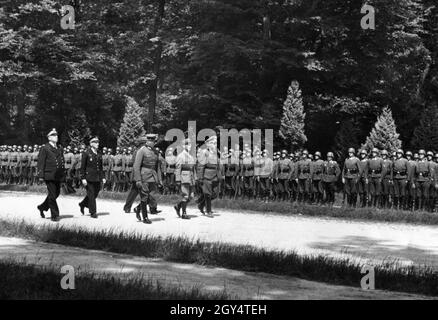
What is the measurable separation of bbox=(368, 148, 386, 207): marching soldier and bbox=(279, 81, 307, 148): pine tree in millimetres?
8125

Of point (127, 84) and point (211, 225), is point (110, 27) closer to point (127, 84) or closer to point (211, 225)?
point (127, 84)

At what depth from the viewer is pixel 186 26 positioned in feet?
117

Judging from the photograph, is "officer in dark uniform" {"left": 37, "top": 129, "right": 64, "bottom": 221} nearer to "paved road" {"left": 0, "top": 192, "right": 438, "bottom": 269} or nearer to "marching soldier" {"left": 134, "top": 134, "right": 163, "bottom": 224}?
"paved road" {"left": 0, "top": 192, "right": 438, "bottom": 269}

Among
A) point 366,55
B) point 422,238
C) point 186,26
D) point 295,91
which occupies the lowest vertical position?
point 422,238

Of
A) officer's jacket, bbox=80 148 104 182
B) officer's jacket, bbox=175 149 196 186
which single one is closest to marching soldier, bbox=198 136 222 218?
officer's jacket, bbox=175 149 196 186

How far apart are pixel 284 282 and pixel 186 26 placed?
29.6m

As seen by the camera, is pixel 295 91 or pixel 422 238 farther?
pixel 295 91

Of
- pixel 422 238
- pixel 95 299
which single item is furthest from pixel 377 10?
pixel 95 299

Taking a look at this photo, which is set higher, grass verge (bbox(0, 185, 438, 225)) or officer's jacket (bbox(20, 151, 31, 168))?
officer's jacket (bbox(20, 151, 31, 168))

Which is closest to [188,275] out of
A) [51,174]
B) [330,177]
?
[51,174]

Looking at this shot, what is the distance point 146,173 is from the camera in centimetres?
1447

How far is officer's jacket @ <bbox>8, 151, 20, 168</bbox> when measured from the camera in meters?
29.0

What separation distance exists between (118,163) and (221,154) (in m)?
4.85

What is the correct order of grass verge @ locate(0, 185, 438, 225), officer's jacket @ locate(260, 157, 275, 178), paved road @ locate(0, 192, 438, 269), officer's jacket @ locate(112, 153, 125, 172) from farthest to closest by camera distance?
officer's jacket @ locate(112, 153, 125, 172) → officer's jacket @ locate(260, 157, 275, 178) → grass verge @ locate(0, 185, 438, 225) → paved road @ locate(0, 192, 438, 269)
